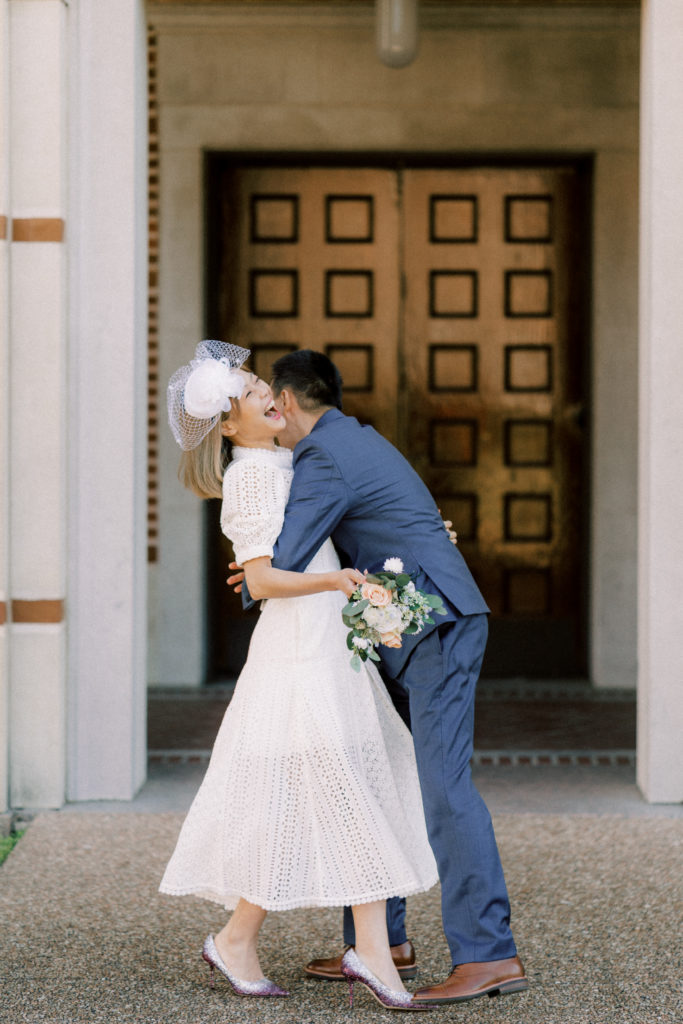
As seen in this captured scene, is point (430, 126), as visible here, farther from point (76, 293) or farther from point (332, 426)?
point (332, 426)

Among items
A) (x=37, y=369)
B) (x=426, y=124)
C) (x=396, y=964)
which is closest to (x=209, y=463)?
(x=396, y=964)

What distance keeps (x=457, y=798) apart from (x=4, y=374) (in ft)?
9.27

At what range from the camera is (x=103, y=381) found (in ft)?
18.4

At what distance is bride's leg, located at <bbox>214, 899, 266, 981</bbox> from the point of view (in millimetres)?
3674

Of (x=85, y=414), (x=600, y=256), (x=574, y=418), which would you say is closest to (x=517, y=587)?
(x=574, y=418)

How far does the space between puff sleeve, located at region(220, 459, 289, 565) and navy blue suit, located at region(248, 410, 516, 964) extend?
0.13 ft

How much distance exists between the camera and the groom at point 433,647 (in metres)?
3.57

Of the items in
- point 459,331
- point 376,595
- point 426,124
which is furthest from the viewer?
point 459,331

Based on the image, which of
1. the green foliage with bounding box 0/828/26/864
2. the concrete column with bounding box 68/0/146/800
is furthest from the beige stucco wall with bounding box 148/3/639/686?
the green foliage with bounding box 0/828/26/864

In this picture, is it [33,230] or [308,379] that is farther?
[33,230]

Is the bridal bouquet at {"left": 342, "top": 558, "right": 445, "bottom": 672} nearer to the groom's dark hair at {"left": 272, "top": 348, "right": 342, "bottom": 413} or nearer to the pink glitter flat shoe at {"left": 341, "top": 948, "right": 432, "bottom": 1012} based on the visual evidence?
the groom's dark hair at {"left": 272, "top": 348, "right": 342, "bottom": 413}

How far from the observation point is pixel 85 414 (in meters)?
5.60

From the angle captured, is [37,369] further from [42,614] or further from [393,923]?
[393,923]

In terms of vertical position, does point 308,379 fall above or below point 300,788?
above
